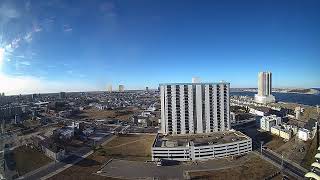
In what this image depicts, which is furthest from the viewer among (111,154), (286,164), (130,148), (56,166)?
(130,148)

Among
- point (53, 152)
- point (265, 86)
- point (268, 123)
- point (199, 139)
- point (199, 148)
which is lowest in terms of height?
point (53, 152)

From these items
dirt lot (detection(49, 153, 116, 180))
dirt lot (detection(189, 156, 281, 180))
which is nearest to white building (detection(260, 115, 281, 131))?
dirt lot (detection(189, 156, 281, 180))

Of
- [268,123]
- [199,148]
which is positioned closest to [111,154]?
[199,148]

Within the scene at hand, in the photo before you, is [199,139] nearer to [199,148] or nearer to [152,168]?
[199,148]

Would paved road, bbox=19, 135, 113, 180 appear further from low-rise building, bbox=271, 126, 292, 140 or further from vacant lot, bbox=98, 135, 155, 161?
low-rise building, bbox=271, 126, 292, 140

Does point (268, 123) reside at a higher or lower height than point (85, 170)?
higher

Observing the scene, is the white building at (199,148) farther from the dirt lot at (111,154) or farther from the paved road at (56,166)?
the paved road at (56,166)
